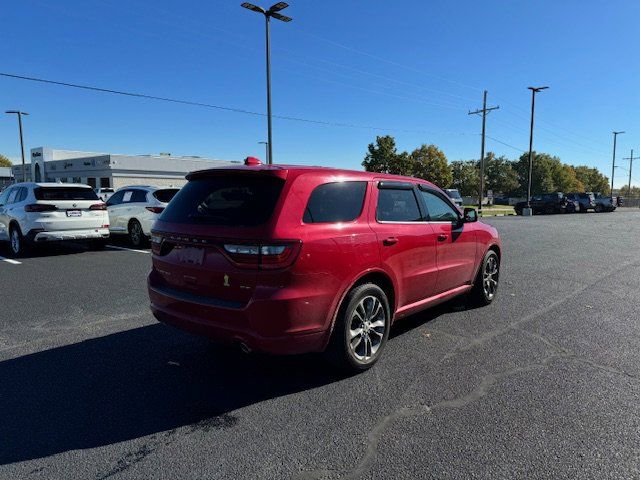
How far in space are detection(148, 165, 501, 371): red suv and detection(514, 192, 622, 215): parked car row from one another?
122ft

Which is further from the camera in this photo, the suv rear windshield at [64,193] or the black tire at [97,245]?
the black tire at [97,245]

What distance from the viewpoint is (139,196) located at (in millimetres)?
12188

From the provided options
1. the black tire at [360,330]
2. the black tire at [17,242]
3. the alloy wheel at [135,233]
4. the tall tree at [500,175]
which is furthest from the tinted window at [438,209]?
the tall tree at [500,175]

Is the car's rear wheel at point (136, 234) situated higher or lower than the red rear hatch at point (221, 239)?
lower

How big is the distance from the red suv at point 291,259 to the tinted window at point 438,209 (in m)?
0.42

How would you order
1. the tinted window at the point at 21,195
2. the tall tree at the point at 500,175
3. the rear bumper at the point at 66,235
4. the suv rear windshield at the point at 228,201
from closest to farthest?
the suv rear windshield at the point at 228,201
the rear bumper at the point at 66,235
the tinted window at the point at 21,195
the tall tree at the point at 500,175

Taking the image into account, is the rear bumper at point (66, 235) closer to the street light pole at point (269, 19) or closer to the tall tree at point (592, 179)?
the street light pole at point (269, 19)

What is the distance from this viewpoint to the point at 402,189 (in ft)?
15.3

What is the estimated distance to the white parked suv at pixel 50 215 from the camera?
1020 cm

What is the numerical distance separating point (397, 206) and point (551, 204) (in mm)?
39181

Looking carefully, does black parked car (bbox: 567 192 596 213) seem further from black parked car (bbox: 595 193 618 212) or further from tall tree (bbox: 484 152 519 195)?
tall tree (bbox: 484 152 519 195)

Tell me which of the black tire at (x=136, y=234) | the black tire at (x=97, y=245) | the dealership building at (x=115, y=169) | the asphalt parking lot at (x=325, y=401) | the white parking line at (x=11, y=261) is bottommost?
the asphalt parking lot at (x=325, y=401)

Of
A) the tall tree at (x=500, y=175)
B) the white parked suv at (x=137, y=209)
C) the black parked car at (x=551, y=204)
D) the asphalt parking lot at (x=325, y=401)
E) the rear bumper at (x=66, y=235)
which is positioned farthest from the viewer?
the tall tree at (x=500, y=175)

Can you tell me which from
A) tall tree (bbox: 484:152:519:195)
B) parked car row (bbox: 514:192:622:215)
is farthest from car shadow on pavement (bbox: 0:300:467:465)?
tall tree (bbox: 484:152:519:195)
